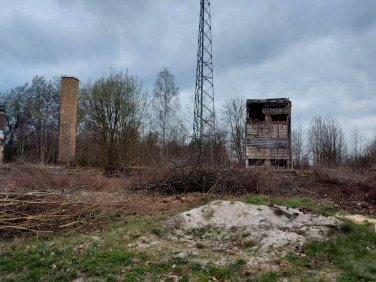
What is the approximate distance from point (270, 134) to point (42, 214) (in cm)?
1635

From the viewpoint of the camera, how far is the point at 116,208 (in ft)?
27.7

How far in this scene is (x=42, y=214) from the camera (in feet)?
23.5

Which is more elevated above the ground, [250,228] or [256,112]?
[256,112]

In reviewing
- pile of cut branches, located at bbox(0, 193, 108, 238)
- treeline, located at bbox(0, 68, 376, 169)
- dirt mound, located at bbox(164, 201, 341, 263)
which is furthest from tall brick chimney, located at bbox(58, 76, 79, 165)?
dirt mound, located at bbox(164, 201, 341, 263)

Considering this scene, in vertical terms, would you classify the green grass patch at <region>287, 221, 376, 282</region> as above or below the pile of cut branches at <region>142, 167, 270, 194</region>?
below

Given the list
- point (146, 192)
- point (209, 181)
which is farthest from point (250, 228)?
point (146, 192)

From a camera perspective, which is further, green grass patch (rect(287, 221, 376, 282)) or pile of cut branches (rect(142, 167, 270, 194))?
pile of cut branches (rect(142, 167, 270, 194))

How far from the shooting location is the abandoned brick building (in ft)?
68.3

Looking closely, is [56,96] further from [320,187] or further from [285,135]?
[320,187]

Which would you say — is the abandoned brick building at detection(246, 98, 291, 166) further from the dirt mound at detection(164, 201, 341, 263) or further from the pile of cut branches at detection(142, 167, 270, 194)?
the dirt mound at detection(164, 201, 341, 263)

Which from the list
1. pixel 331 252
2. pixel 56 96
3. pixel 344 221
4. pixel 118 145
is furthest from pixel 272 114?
pixel 56 96

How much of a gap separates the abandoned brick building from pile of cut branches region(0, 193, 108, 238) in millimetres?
14289

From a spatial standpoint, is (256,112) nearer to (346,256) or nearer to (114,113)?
(114,113)

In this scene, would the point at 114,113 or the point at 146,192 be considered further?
the point at 114,113
